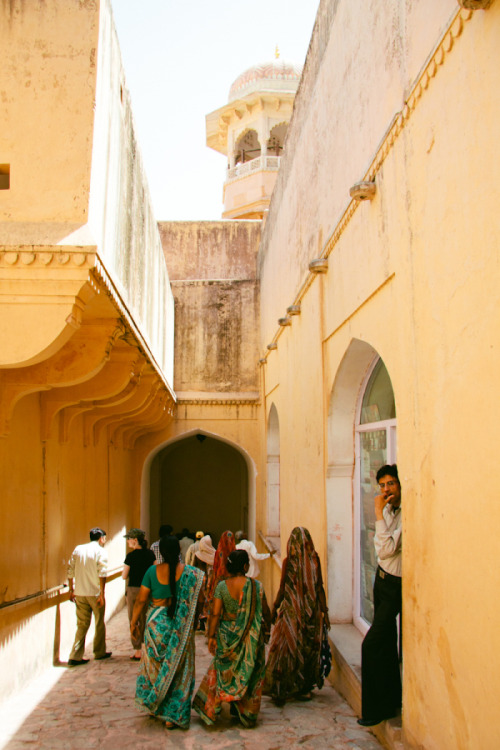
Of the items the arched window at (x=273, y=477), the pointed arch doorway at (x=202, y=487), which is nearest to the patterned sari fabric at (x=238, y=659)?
the arched window at (x=273, y=477)

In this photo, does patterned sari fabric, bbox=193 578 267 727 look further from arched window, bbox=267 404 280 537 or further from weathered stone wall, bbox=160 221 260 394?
weathered stone wall, bbox=160 221 260 394

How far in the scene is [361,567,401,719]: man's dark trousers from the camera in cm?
376

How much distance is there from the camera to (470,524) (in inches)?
107

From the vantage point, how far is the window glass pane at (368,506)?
499cm

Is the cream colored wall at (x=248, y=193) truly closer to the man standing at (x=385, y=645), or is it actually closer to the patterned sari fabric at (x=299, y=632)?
the patterned sari fabric at (x=299, y=632)

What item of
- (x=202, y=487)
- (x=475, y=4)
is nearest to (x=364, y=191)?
(x=475, y=4)

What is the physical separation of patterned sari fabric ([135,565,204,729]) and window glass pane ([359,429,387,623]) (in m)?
1.35

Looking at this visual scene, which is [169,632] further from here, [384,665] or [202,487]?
[202,487]

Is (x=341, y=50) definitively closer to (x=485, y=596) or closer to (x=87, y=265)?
(x=87, y=265)

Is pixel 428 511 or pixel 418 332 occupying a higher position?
pixel 418 332

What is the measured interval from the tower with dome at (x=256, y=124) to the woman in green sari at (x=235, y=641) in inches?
584

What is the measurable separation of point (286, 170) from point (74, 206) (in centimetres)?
474

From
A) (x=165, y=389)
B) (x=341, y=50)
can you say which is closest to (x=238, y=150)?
(x=165, y=389)

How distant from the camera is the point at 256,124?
60.8ft
